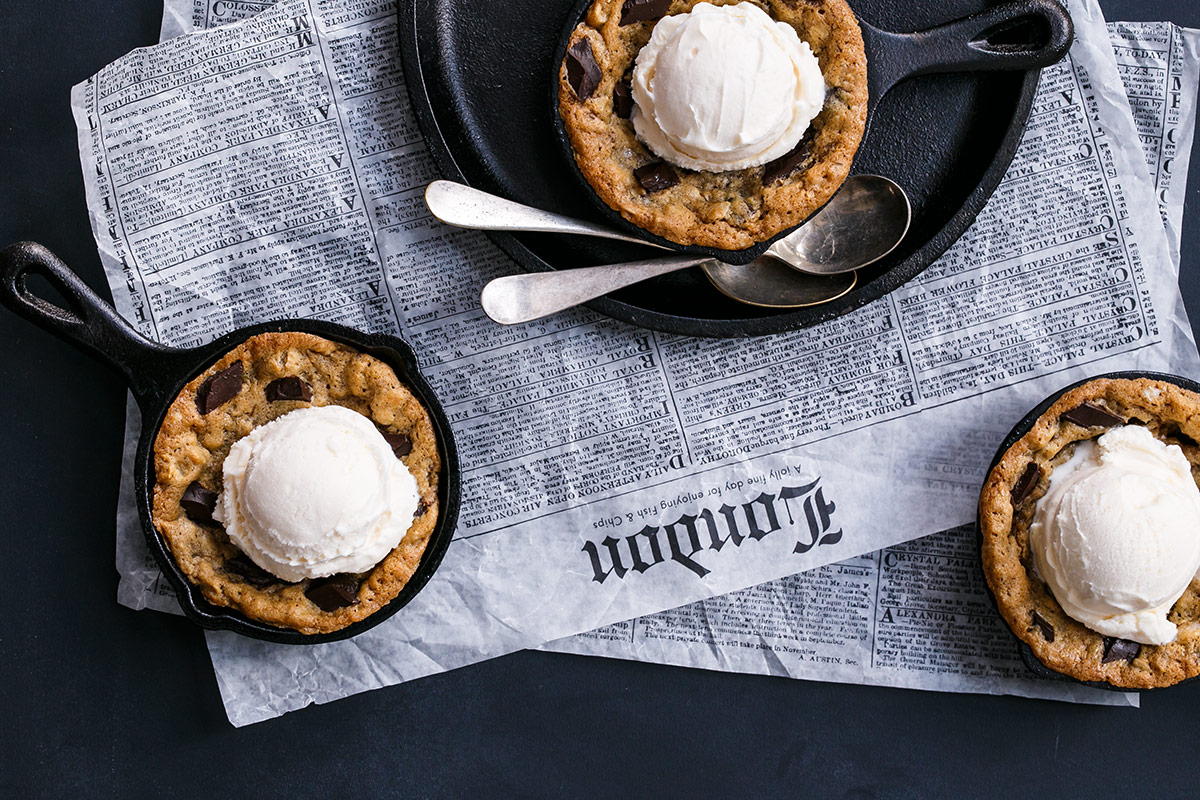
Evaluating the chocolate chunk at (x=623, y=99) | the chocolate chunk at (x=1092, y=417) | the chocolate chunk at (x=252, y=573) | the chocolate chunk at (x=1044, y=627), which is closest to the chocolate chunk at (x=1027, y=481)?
the chocolate chunk at (x=1092, y=417)

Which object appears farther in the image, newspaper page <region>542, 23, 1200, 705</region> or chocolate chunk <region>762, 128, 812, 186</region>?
newspaper page <region>542, 23, 1200, 705</region>

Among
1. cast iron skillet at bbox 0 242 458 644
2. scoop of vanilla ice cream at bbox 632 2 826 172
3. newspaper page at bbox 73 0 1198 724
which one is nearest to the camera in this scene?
scoop of vanilla ice cream at bbox 632 2 826 172

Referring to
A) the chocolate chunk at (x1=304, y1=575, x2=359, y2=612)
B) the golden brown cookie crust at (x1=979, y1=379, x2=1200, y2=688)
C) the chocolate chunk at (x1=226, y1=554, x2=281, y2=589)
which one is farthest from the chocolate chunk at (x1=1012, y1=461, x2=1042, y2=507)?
the chocolate chunk at (x1=226, y1=554, x2=281, y2=589)

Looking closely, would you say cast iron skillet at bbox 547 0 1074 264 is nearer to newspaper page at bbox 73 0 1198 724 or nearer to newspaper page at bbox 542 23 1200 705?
newspaper page at bbox 73 0 1198 724

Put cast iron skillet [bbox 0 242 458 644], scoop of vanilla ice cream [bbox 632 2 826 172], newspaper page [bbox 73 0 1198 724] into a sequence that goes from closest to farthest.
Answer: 1. scoop of vanilla ice cream [bbox 632 2 826 172]
2. cast iron skillet [bbox 0 242 458 644]
3. newspaper page [bbox 73 0 1198 724]

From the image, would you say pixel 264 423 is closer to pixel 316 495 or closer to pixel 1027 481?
pixel 316 495

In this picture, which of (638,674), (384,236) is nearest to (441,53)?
(384,236)
